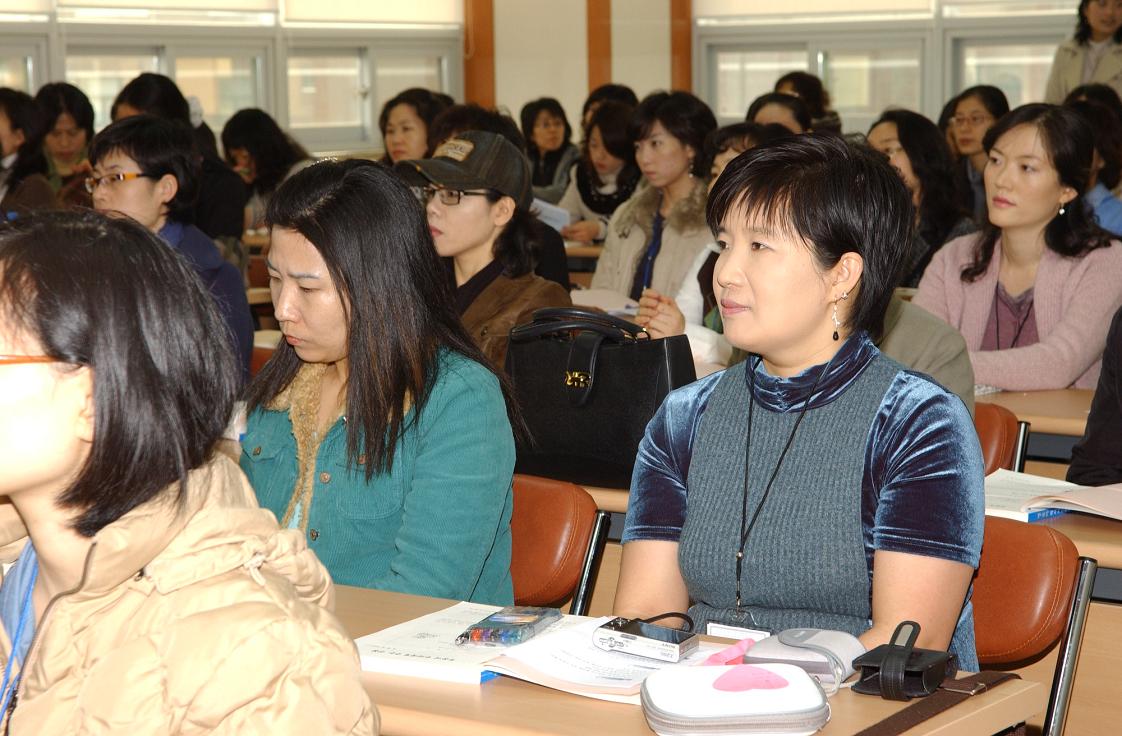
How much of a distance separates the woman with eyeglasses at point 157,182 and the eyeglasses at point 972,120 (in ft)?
13.8

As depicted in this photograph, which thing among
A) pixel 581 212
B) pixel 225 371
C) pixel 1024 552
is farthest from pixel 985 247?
pixel 581 212

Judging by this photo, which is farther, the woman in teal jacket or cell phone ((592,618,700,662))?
the woman in teal jacket

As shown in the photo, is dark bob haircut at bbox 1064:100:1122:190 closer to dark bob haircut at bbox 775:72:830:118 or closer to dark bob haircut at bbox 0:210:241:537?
dark bob haircut at bbox 775:72:830:118

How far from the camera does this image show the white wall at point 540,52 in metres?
10.4

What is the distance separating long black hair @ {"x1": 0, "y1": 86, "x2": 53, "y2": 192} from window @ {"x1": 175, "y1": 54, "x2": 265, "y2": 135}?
2.47 m

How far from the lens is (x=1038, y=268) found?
12.5 feet

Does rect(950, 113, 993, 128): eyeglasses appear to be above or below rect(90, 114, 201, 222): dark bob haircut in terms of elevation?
above

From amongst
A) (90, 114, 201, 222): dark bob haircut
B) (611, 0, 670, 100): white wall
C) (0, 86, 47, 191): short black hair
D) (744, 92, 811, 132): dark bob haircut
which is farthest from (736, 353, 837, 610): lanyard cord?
(611, 0, 670, 100): white wall

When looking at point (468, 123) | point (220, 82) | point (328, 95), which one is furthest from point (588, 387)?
point (328, 95)

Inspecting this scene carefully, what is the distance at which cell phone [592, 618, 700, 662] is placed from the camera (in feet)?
5.30

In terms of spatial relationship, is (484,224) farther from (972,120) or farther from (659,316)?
(972,120)

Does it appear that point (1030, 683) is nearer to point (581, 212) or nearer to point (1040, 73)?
point (581, 212)

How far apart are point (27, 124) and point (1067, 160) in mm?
4864

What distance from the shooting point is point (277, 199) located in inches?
86.7
